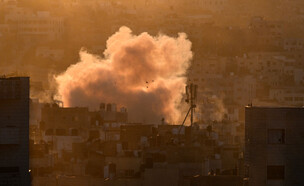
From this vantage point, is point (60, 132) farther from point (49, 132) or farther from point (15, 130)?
point (15, 130)

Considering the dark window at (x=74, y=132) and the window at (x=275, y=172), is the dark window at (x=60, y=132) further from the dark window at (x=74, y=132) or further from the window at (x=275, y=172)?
the window at (x=275, y=172)

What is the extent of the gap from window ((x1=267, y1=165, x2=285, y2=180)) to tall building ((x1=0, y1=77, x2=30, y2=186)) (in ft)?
16.4

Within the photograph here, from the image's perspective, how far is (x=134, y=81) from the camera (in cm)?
8162

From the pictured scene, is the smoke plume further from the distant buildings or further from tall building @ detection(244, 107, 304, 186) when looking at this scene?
the distant buildings

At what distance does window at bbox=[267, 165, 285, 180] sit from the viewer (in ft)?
102

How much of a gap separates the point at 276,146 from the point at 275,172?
54cm

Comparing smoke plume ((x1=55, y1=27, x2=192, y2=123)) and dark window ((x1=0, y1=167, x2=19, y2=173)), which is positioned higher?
smoke plume ((x1=55, y1=27, x2=192, y2=123))

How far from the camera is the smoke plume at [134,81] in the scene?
250 ft

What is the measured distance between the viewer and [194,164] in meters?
43.9

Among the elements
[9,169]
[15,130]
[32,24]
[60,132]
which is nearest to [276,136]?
[15,130]

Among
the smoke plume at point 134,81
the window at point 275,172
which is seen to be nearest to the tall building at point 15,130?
the window at point 275,172

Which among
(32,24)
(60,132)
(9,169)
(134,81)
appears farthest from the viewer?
(32,24)

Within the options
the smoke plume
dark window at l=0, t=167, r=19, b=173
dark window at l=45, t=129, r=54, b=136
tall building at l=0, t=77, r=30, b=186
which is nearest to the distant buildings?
the smoke plume

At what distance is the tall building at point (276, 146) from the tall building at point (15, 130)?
4622mm
